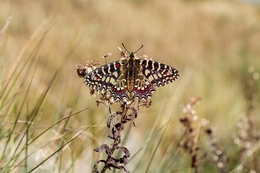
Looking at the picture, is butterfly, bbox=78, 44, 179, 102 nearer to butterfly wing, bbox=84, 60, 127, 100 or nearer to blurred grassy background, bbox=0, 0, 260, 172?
butterfly wing, bbox=84, 60, 127, 100

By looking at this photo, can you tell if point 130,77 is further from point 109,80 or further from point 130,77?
point 109,80

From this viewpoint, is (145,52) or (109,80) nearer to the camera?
(109,80)

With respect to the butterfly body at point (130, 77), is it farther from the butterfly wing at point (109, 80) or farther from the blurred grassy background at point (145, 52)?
the blurred grassy background at point (145, 52)

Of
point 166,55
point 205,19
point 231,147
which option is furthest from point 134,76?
point 205,19

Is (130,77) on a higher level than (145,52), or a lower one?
lower

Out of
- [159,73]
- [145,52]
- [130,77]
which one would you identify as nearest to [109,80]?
[130,77]

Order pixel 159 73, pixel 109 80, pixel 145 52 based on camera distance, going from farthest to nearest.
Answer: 1. pixel 145 52
2. pixel 159 73
3. pixel 109 80

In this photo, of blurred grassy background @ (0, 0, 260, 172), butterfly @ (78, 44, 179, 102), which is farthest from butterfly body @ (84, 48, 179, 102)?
blurred grassy background @ (0, 0, 260, 172)

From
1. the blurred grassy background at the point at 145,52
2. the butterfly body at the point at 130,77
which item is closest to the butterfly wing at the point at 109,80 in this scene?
the butterfly body at the point at 130,77

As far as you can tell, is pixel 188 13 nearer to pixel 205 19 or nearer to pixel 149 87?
pixel 205 19
